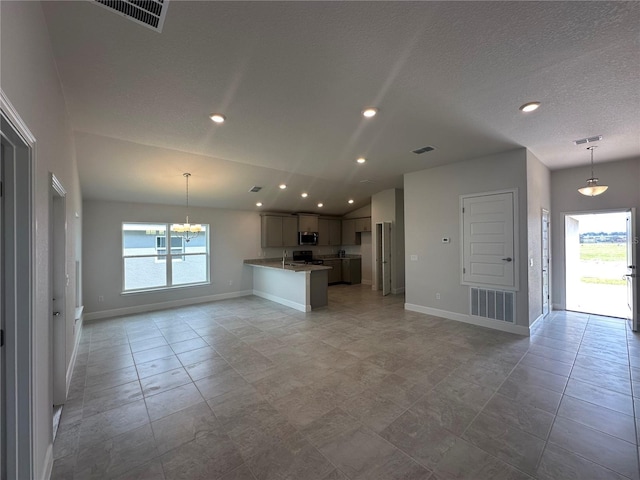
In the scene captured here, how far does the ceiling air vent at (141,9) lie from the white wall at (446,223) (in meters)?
4.81

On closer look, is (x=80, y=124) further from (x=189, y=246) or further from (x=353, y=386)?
(x=353, y=386)

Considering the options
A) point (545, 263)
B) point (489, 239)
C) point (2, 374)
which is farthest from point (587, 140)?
point (2, 374)

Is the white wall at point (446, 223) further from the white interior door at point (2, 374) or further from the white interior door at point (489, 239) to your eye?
the white interior door at point (2, 374)

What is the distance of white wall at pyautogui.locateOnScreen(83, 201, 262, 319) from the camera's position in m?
5.48

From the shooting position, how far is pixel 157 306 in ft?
20.2

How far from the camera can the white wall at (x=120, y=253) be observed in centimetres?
548

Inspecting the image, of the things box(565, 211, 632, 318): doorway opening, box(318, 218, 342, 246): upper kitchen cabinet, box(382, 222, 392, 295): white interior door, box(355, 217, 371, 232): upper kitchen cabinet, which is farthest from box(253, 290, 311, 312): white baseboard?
box(565, 211, 632, 318): doorway opening

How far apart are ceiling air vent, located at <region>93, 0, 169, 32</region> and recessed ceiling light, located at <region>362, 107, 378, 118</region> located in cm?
193

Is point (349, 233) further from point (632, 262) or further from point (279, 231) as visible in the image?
point (632, 262)

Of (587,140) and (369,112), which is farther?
(587,140)

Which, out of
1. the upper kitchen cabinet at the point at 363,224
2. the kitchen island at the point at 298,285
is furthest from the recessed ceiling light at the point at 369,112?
the upper kitchen cabinet at the point at 363,224

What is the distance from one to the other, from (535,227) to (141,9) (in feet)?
18.9

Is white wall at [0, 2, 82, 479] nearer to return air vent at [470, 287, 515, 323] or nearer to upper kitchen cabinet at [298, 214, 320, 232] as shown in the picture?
return air vent at [470, 287, 515, 323]

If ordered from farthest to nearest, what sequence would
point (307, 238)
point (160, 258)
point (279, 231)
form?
1. point (307, 238)
2. point (279, 231)
3. point (160, 258)
